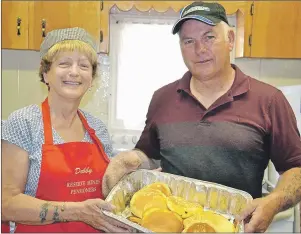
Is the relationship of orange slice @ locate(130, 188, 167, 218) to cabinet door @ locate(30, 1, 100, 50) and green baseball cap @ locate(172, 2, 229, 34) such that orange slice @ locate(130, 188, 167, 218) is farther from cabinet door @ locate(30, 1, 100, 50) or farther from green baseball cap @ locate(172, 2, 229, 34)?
cabinet door @ locate(30, 1, 100, 50)

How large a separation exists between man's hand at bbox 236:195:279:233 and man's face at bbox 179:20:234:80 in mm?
330

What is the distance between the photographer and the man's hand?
665 mm

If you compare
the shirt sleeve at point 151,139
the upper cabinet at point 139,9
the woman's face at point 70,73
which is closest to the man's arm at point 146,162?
the shirt sleeve at point 151,139

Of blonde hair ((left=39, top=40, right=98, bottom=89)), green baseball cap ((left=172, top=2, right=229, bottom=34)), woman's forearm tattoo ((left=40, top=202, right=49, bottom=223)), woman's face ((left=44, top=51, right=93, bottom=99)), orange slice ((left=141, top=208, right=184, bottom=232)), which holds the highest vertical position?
green baseball cap ((left=172, top=2, right=229, bottom=34))

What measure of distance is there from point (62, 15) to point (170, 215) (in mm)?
1058

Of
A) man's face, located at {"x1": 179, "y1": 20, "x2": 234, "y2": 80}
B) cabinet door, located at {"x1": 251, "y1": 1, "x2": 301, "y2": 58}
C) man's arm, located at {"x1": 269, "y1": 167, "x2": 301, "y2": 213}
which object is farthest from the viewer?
cabinet door, located at {"x1": 251, "y1": 1, "x2": 301, "y2": 58}

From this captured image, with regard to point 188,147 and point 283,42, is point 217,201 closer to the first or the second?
point 188,147

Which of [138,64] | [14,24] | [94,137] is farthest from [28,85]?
[94,137]

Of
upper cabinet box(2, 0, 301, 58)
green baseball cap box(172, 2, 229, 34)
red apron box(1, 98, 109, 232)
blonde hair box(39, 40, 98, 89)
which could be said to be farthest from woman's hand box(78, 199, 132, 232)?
upper cabinet box(2, 0, 301, 58)

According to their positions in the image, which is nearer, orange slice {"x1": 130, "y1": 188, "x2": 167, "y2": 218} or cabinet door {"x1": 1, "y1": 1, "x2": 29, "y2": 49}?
orange slice {"x1": 130, "y1": 188, "x2": 167, "y2": 218}

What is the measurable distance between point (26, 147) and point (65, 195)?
5.5 inches

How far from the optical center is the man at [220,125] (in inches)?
33.4

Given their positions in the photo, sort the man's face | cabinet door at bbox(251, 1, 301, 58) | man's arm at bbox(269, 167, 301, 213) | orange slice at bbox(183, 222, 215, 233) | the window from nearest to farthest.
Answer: orange slice at bbox(183, 222, 215, 233), man's arm at bbox(269, 167, 301, 213), the man's face, cabinet door at bbox(251, 1, 301, 58), the window

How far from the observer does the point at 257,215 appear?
67 centimetres
